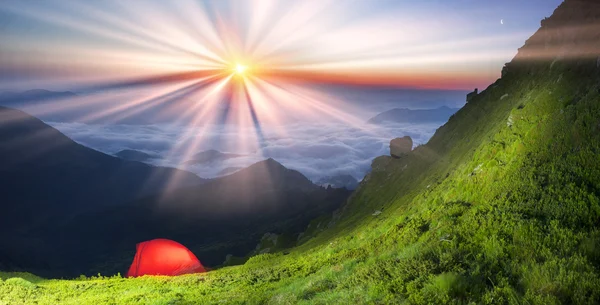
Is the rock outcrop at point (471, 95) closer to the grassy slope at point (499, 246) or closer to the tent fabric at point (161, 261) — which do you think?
the grassy slope at point (499, 246)

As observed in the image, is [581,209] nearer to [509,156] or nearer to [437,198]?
[509,156]

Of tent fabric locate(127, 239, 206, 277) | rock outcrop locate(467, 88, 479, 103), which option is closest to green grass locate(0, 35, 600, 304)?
tent fabric locate(127, 239, 206, 277)

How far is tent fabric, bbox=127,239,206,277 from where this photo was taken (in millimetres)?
39938

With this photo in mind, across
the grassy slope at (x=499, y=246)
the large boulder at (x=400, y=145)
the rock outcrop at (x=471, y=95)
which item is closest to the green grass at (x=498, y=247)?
the grassy slope at (x=499, y=246)

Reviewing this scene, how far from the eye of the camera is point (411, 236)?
15.5 metres

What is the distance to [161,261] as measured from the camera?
40.4 metres

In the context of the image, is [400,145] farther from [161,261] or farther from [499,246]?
[499,246]

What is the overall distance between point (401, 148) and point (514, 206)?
342ft

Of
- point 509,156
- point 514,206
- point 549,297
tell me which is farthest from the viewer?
point 509,156

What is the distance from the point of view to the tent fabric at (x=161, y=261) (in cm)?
Answer: 3994

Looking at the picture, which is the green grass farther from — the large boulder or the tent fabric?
the large boulder

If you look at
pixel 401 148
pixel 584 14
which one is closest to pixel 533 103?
pixel 584 14

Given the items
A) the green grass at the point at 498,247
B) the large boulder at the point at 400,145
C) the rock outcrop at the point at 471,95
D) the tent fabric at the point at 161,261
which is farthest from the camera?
the large boulder at the point at 400,145

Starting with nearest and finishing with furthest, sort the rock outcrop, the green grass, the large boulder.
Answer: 1. the green grass
2. the rock outcrop
3. the large boulder
